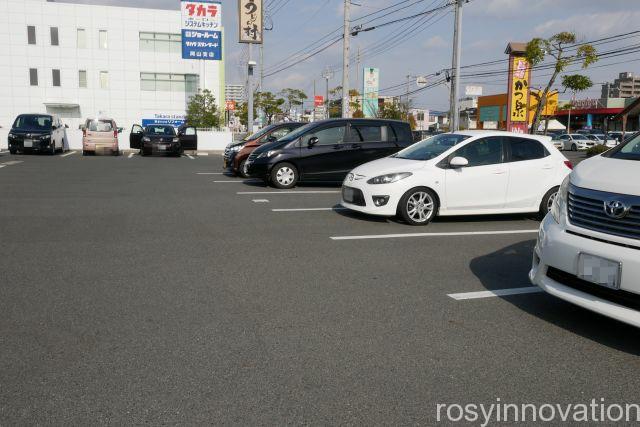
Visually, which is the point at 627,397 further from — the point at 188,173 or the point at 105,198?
the point at 188,173

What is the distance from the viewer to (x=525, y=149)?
9.39 m

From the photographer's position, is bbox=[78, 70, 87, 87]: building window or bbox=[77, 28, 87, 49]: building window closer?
bbox=[77, 28, 87, 49]: building window

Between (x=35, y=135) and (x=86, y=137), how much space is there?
225 centimetres

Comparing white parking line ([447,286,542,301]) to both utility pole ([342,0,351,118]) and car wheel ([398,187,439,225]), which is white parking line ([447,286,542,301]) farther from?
utility pole ([342,0,351,118])

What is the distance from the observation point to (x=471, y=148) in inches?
360

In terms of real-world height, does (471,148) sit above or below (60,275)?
above

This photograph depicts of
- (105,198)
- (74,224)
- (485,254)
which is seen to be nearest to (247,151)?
(105,198)

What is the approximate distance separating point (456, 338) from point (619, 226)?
1.38 meters

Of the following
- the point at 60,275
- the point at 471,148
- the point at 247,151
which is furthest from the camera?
the point at 247,151

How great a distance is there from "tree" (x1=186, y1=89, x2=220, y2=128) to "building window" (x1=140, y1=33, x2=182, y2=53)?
6.07 m

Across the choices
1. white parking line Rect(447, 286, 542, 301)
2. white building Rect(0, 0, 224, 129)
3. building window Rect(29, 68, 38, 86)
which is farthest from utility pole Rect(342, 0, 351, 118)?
building window Rect(29, 68, 38, 86)

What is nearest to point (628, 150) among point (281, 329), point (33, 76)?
point (281, 329)

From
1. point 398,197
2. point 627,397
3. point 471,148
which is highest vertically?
point 471,148

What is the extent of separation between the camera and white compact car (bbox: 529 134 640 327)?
3.86 m
